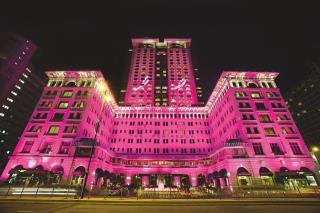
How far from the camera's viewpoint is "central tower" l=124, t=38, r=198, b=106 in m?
82.1

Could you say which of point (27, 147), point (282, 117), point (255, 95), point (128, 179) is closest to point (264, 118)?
point (282, 117)

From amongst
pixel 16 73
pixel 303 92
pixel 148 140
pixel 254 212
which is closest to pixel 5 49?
pixel 254 212

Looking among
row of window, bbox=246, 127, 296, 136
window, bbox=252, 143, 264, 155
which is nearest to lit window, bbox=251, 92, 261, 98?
row of window, bbox=246, 127, 296, 136

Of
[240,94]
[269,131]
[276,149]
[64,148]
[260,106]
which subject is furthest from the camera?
[240,94]

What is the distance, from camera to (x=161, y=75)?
3853 inches

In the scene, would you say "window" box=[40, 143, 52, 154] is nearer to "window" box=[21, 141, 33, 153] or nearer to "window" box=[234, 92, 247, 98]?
"window" box=[21, 141, 33, 153]

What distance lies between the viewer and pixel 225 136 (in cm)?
4794

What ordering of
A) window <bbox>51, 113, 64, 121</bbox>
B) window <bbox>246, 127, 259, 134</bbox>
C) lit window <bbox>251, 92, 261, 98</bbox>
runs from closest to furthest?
window <bbox>246, 127, 259, 134</bbox>
window <bbox>51, 113, 64, 121</bbox>
lit window <bbox>251, 92, 261, 98</bbox>

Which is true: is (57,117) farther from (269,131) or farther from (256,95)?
(256,95)

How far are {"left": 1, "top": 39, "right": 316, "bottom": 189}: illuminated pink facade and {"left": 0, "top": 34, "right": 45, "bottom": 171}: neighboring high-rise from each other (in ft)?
122

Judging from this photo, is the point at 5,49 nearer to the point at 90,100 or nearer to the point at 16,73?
the point at 90,100

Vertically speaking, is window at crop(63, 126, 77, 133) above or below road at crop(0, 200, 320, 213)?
above

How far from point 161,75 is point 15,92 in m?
75.6

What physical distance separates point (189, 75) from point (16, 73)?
88.6m
